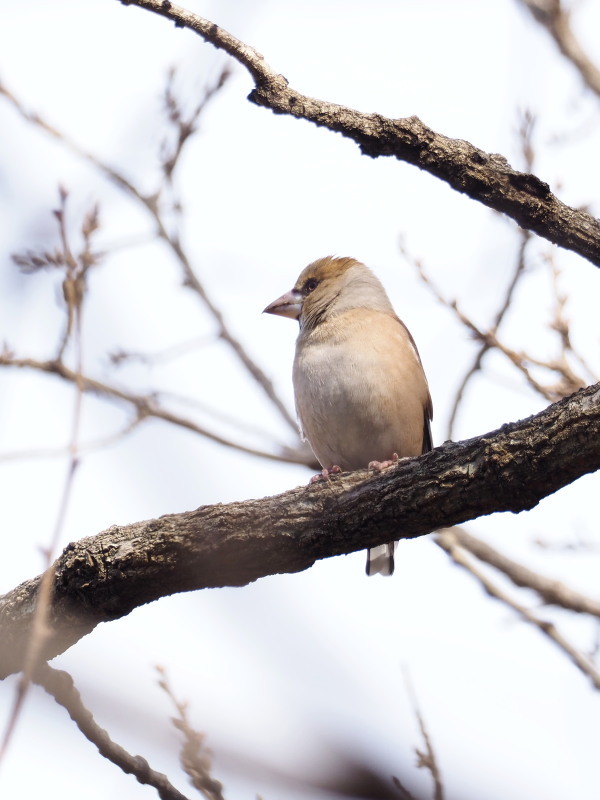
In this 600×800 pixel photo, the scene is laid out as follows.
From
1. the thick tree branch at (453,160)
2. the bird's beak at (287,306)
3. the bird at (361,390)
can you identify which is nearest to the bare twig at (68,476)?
the thick tree branch at (453,160)

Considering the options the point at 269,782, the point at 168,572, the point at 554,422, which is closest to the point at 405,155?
the point at 554,422

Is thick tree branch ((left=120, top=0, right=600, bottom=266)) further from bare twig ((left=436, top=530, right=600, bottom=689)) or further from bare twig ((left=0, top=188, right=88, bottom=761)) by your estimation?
bare twig ((left=436, top=530, right=600, bottom=689))

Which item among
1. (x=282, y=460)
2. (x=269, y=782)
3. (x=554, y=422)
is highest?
(x=282, y=460)

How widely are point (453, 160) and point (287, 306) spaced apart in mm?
3825

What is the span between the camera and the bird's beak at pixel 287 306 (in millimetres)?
8000

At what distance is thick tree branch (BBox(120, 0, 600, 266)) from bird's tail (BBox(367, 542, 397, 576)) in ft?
11.7

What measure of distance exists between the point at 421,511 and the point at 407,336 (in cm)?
335

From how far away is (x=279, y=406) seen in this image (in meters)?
8.08

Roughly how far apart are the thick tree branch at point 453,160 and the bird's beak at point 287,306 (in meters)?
3.64

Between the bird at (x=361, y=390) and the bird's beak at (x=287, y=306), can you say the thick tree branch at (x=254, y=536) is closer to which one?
the bird at (x=361, y=390)

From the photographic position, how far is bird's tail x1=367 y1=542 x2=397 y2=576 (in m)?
7.43

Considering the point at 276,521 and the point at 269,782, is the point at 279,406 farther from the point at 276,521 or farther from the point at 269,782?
the point at 269,782

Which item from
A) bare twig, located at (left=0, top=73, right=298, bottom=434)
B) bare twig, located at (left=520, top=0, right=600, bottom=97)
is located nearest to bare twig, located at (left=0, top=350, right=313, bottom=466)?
bare twig, located at (left=0, top=73, right=298, bottom=434)

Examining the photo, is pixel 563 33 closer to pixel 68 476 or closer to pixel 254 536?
pixel 254 536
